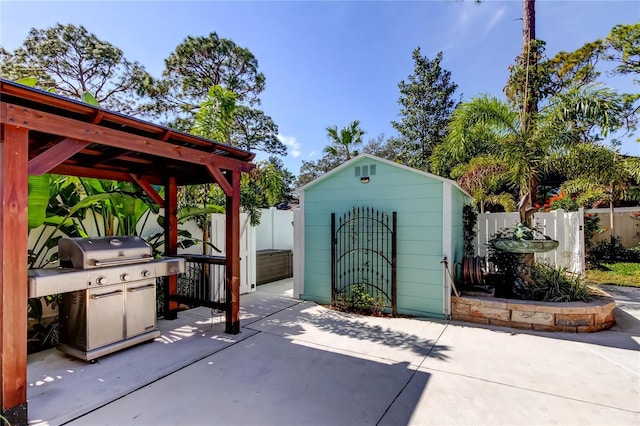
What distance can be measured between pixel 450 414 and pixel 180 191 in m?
6.37

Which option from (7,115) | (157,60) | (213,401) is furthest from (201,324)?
(157,60)

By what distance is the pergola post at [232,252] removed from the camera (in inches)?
165

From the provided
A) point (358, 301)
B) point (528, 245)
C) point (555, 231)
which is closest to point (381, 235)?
point (358, 301)

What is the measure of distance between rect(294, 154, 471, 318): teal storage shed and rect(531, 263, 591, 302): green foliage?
1.29m

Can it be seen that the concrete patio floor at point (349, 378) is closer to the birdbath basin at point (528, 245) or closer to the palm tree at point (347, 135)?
the birdbath basin at point (528, 245)

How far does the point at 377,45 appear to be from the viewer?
34.2 ft

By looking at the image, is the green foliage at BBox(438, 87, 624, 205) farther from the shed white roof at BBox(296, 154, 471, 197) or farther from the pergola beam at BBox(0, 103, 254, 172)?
the pergola beam at BBox(0, 103, 254, 172)

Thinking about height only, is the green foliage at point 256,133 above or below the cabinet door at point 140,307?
above

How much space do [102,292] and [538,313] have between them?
5732 millimetres

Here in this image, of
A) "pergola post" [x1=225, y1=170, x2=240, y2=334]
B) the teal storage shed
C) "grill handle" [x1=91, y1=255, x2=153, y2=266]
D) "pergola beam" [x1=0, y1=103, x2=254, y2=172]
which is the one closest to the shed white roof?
the teal storage shed

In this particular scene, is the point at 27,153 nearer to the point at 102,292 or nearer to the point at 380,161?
the point at 102,292

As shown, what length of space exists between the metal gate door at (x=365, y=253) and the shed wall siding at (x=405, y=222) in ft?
0.47

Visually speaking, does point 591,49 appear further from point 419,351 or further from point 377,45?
point 419,351

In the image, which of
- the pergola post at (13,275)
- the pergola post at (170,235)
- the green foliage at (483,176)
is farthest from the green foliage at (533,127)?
the pergola post at (13,275)
